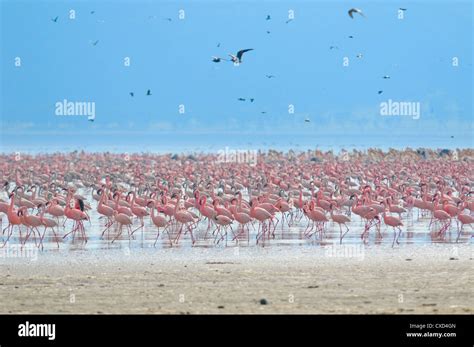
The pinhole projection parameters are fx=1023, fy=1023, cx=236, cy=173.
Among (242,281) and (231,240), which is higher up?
(231,240)

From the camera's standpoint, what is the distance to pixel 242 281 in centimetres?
1101

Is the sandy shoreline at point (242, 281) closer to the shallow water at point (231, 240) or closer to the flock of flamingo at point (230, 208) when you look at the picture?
the shallow water at point (231, 240)

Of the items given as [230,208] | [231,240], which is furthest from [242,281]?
[230,208]

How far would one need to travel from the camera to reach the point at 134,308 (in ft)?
31.0

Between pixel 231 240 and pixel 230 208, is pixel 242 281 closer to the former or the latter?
pixel 231 240

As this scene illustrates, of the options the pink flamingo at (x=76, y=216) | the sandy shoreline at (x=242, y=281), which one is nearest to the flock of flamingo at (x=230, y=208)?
the pink flamingo at (x=76, y=216)

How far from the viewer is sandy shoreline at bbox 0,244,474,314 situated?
375 inches

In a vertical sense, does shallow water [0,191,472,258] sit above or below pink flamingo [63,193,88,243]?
below

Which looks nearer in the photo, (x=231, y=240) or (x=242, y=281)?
(x=242, y=281)

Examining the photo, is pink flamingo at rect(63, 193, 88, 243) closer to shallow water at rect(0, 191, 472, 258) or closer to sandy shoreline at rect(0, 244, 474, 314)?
shallow water at rect(0, 191, 472, 258)

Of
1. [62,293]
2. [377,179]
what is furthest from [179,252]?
[377,179]

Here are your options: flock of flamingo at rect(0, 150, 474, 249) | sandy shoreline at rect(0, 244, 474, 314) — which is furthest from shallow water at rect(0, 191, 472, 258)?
sandy shoreline at rect(0, 244, 474, 314)

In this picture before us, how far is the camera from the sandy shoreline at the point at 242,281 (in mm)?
9523
